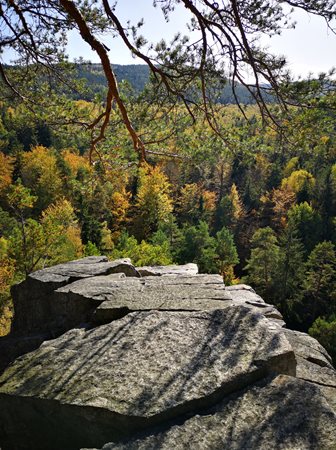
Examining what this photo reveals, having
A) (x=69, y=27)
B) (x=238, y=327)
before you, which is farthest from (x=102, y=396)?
(x=69, y=27)

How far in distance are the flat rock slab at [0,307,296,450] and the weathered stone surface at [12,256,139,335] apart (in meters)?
2.45

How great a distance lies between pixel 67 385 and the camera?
3852 millimetres

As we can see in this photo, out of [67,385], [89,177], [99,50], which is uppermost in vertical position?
[99,50]

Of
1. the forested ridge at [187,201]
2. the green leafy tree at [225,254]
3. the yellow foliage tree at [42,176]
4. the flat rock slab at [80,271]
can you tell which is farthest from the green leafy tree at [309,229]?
the flat rock slab at [80,271]

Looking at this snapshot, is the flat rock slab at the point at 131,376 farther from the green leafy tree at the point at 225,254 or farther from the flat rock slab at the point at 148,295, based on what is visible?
the green leafy tree at the point at 225,254

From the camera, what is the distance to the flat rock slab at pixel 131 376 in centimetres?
347

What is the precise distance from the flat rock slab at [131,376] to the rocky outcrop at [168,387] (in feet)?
0.04

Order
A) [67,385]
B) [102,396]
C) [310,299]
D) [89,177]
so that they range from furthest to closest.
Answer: [310,299] → [89,177] → [67,385] → [102,396]

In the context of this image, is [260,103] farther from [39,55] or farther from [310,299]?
[310,299]

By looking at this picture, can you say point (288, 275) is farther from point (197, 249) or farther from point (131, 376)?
point (131, 376)

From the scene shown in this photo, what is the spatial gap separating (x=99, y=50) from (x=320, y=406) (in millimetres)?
4918

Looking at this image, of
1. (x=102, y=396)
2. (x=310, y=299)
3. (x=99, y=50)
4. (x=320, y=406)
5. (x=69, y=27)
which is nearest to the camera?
(x=320, y=406)

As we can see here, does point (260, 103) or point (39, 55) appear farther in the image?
point (39, 55)

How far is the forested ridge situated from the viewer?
24.2 ft
